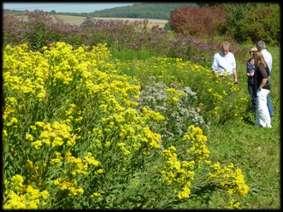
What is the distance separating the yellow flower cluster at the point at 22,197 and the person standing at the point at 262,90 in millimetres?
6793

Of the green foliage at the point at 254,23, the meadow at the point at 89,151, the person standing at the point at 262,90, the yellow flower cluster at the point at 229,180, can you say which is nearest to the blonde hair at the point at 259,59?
the person standing at the point at 262,90

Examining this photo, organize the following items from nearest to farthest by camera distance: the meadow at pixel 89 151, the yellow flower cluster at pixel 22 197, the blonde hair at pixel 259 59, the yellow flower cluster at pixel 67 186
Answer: the yellow flower cluster at pixel 22 197
the yellow flower cluster at pixel 67 186
the meadow at pixel 89 151
the blonde hair at pixel 259 59

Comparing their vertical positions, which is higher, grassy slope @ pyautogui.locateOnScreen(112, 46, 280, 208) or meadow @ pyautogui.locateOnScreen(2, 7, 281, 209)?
meadow @ pyautogui.locateOnScreen(2, 7, 281, 209)

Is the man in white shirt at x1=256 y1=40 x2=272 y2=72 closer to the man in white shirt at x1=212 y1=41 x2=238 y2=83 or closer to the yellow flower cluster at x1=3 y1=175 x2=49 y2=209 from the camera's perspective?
the man in white shirt at x1=212 y1=41 x2=238 y2=83

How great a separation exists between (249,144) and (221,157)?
3.88ft

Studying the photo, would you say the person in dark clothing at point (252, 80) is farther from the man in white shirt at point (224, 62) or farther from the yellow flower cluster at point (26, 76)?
the yellow flower cluster at point (26, 76)

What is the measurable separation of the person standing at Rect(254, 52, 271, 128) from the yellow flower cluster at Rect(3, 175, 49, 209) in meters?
6.79

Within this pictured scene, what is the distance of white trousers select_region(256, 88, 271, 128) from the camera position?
10.2m

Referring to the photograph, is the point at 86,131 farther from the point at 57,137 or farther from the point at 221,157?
the point at 221,157

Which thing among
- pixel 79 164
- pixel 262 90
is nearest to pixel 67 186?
pixel 79 164

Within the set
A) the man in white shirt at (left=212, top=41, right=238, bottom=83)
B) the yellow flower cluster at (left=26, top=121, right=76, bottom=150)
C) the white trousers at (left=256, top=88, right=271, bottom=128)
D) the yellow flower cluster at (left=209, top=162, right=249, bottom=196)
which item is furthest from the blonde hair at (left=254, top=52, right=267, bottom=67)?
the yellow flower cluster at (left=26, top=121, right=76, bottom=150)

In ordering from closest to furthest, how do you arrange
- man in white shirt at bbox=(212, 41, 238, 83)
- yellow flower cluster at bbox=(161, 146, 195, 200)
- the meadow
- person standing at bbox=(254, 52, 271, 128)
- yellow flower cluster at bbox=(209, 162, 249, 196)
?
the meadow → yellow flower cluster at bbox=(161, 146, 195, 200) → yellow flower cluster at bbox=(209, 162, 249, 196) → person standing at bbox=(254, 52, 271, 128) → man in white shirt at bbox=(212, 41, 238, 83)

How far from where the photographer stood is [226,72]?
1113 cm

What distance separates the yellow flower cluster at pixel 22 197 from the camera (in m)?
3.55
